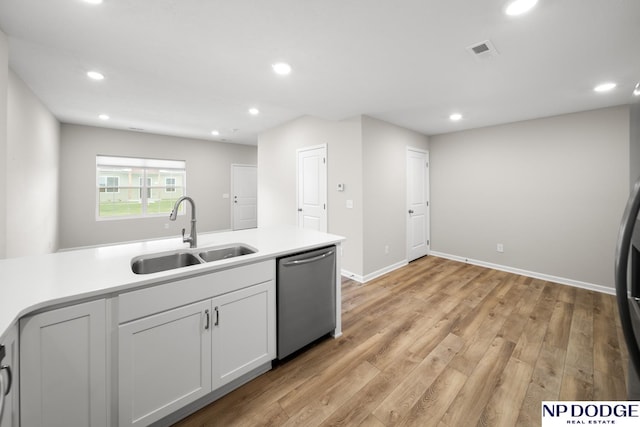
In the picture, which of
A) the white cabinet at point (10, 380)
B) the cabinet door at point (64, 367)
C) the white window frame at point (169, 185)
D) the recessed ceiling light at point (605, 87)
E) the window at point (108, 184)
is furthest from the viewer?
the white window frame at point (169, 185)

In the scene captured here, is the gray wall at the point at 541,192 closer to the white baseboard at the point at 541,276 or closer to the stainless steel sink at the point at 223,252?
the white baseboard at the point at 541,276

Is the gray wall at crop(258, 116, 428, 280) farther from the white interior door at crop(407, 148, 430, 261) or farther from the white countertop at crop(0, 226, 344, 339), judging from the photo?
the white countertop at crop(0, 226, 344, 339)

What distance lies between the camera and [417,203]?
4.95 m

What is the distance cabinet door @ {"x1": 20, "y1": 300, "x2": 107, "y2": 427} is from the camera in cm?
108

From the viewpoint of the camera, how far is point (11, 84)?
2732 millimetres

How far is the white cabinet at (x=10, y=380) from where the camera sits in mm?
875

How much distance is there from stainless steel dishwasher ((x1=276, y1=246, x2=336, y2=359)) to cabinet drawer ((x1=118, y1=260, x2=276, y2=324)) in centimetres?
16

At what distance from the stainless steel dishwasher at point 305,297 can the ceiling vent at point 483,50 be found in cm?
196

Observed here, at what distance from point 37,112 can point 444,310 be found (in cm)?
593

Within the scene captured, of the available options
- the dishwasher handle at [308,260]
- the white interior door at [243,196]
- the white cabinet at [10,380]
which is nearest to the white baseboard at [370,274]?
the dishwasher handle at [308,260]

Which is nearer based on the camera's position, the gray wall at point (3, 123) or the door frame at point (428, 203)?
the gray wall at point (3, 123)

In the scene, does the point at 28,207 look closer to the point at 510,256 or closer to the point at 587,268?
the point at 510,256

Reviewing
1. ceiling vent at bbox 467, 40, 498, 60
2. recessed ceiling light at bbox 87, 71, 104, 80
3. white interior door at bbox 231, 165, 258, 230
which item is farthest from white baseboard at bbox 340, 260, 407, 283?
white interior door at bbox 231, 165, 258, 230

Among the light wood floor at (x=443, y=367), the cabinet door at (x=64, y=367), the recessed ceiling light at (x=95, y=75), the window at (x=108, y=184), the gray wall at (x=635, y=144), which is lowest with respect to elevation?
the light wood floor at (x=443, y=367)
